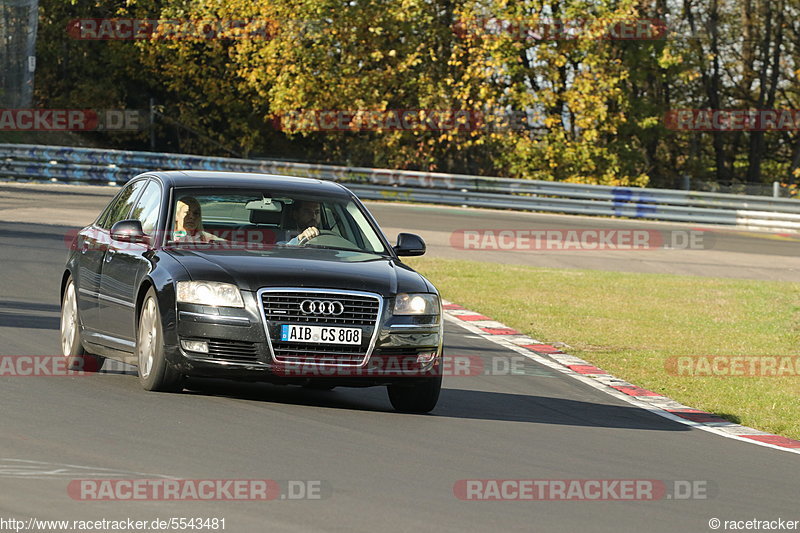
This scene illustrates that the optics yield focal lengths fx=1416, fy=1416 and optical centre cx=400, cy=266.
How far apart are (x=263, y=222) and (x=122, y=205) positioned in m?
1.53

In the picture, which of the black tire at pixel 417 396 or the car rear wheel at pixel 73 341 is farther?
the car rear wheel at pixel 73 341

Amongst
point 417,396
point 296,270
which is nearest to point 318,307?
point 296,270

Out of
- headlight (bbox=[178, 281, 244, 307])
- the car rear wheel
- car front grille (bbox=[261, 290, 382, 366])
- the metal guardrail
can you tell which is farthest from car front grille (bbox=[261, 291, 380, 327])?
the metal guardrail

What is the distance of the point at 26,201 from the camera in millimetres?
28266

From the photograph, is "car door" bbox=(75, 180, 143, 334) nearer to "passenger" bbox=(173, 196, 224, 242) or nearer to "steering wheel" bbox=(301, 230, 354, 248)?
"passenger" bbox=(173, 196, 224, 242)

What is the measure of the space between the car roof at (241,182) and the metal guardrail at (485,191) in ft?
78.6

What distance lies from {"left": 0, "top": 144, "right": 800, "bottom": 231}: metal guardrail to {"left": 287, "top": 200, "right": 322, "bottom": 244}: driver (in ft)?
80.0

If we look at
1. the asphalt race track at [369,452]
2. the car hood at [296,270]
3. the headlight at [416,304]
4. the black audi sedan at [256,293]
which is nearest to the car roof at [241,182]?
the black audi sedan at [256,293]

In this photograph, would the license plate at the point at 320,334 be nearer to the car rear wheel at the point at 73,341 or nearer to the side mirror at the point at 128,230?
the side mirror at the point at 128,230

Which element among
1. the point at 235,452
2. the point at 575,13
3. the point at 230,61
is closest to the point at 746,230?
the point at 575,13

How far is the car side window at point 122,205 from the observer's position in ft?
35.7

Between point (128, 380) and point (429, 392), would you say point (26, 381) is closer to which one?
point (128, 380)

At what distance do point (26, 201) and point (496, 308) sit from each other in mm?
13827

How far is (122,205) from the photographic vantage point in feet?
36.3
